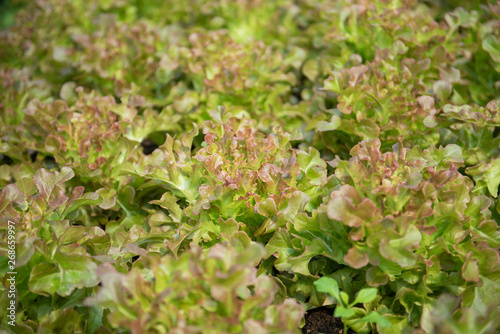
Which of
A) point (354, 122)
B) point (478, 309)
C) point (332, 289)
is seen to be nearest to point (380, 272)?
point (332, 289)

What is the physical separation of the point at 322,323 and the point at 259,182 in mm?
581

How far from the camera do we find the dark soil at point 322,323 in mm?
1551

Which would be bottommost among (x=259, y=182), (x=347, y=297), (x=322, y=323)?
(x=322, y=323)

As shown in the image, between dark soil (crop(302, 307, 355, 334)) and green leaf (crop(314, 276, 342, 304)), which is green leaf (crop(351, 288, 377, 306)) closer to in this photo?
green leaf (crop(314, 276, 342, 304))

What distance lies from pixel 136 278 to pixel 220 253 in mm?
244

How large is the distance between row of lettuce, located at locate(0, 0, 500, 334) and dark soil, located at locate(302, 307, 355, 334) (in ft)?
0.23

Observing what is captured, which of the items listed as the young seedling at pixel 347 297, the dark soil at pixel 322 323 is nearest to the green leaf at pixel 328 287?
the young seedling at pixel 347 297

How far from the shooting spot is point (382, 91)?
194 cm

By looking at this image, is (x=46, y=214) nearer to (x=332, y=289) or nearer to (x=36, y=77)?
(x=332, y=289)

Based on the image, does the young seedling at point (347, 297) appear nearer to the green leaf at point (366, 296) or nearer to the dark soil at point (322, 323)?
the green leaf at point (366, 296)

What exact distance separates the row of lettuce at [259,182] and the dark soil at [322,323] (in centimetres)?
7

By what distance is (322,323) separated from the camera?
158 cm

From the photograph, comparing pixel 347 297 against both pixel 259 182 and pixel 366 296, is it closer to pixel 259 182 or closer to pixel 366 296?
pixel 366 296

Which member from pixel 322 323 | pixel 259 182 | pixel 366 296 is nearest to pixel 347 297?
pixel 366 296
